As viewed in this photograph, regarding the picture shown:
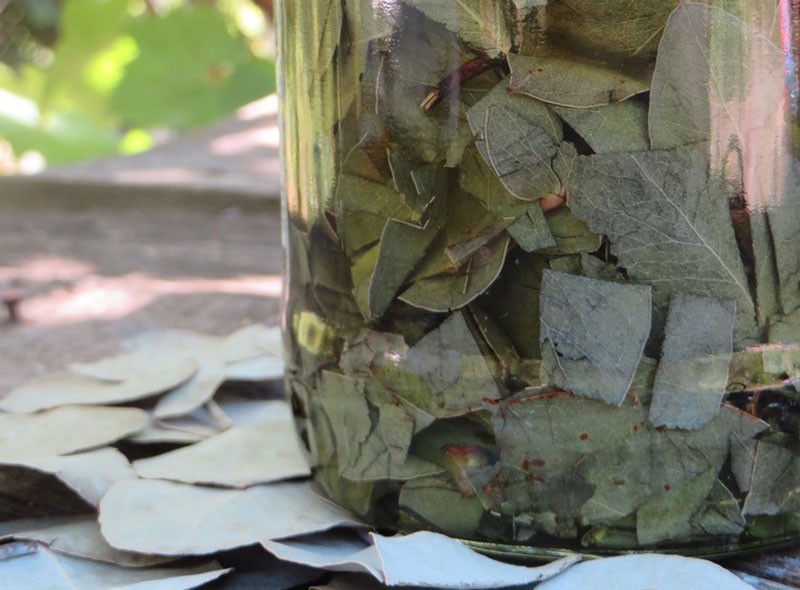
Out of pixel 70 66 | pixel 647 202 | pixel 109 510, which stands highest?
pixel 70 66

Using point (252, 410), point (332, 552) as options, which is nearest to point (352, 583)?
point (332, 552)

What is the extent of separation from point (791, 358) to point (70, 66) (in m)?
2.10

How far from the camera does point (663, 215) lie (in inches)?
14.5

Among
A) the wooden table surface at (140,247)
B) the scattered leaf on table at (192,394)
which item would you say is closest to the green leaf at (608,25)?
the wooden table surface at (140,247)

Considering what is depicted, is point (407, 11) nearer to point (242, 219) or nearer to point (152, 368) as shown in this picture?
point (152, 368)

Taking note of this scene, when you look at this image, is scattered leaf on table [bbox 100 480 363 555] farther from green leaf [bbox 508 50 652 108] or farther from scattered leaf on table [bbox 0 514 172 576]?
green leaf [bbox 508 50 652 108]

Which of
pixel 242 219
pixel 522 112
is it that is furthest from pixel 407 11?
pixel 242 219

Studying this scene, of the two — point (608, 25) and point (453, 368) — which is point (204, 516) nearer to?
point (453, 368)

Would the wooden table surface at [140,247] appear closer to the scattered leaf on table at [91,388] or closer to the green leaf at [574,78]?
the scattered leaf on table at [91,388]

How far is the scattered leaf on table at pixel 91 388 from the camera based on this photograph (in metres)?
0.59

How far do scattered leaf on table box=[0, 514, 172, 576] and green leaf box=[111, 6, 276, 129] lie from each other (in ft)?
5.10

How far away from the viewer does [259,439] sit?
0.53 metres

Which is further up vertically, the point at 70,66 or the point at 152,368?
the point at 70,66

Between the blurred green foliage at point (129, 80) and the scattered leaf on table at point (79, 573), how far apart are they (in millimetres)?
1607
